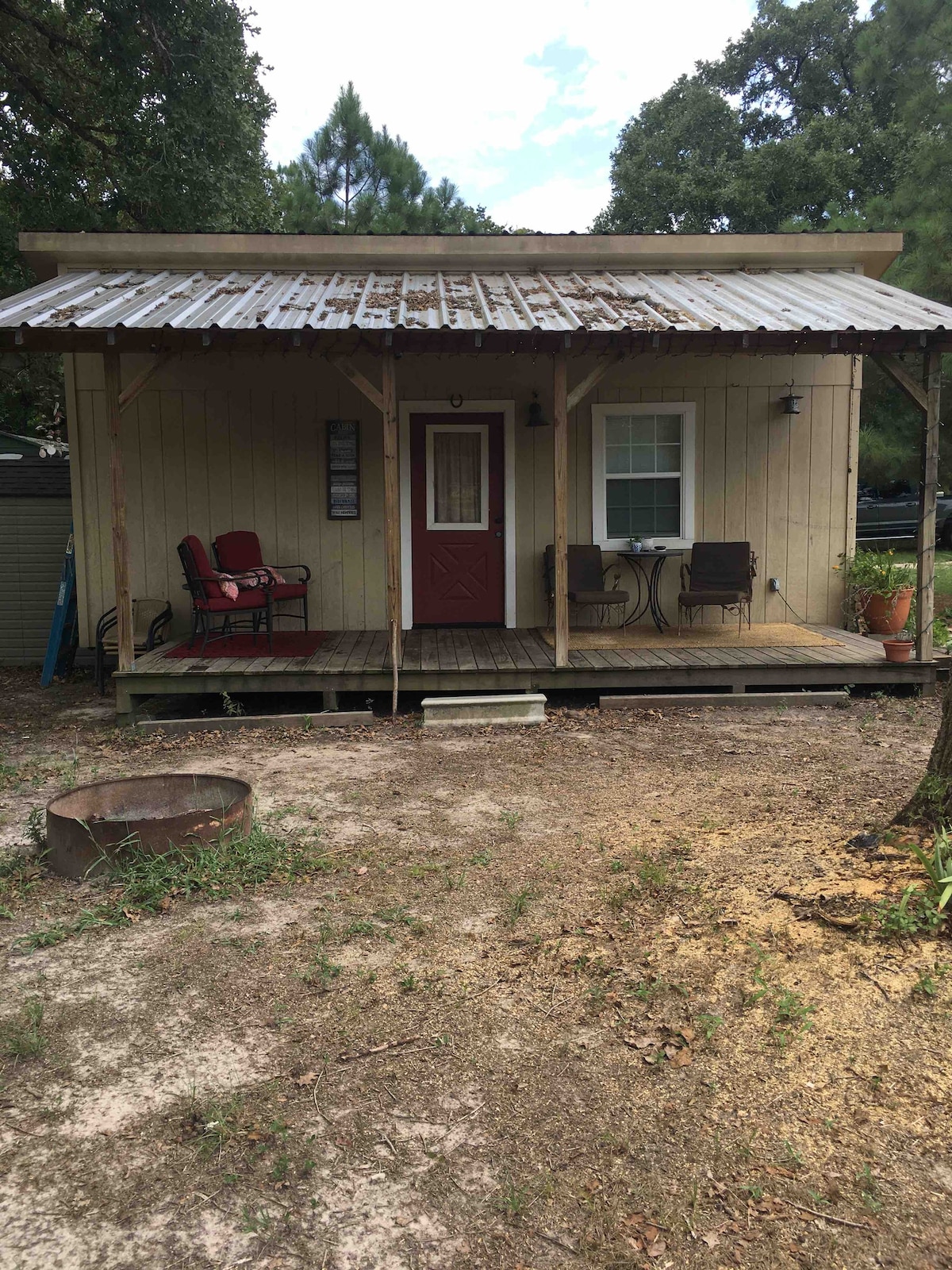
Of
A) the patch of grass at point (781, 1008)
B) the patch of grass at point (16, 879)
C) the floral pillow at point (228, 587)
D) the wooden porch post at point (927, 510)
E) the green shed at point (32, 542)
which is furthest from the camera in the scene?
the green shed at point (32, 542)

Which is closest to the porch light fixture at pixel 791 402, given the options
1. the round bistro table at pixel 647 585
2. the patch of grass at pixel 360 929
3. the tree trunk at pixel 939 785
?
the round bistro table at pixel 647 585

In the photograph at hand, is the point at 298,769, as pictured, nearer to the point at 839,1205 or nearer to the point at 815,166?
the point at 839,1205

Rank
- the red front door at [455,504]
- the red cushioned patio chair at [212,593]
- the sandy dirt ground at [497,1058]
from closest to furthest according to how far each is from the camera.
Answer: the sandy dirt ground at [497,1058], the red cushioned patio chair at [212,593], the red front door at [455,504]

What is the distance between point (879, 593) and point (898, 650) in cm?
131

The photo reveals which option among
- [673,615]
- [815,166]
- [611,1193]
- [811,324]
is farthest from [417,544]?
[815,166]

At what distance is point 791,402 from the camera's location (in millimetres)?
8148

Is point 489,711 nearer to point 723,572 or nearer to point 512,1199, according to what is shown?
point 723,572

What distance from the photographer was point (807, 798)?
456 centimetres

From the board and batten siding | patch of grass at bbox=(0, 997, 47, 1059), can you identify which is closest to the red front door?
the board and batten siding

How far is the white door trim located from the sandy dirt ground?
413cm

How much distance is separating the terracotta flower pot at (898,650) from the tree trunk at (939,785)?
12.1 ft

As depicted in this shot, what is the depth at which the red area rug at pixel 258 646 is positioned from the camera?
7.20 metres

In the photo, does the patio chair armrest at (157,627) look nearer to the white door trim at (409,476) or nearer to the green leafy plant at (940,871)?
the white door trim at (409,476)

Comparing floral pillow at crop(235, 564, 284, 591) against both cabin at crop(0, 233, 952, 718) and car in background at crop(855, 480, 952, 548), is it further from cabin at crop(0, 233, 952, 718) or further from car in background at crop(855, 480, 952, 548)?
car in background at crop(855, 480, 952, 548)
